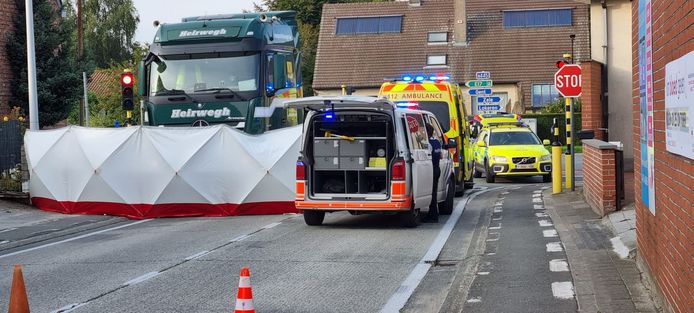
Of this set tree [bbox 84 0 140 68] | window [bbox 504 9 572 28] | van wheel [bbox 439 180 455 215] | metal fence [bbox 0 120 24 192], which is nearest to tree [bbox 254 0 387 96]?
tree [bbox 84 0 140 68]

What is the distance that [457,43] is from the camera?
60000mm

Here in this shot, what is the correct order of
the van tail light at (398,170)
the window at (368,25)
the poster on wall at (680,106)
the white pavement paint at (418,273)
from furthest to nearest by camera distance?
the window at (368,25) → the van tail light at (398,170) → the white pavement paint at (418,273) → the poster on wall at (680,106)

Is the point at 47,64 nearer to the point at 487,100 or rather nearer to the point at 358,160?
the point at 487,100

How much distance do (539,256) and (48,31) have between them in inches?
1151

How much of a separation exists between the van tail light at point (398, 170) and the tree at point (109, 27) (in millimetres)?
65507

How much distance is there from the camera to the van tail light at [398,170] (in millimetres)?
15180

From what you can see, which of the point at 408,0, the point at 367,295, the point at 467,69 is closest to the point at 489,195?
the point at 367,295

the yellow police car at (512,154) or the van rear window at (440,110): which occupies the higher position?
the van rear window at (440,110)

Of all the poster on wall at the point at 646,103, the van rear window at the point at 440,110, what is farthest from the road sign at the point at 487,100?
the poster on wall at the point at 646,103

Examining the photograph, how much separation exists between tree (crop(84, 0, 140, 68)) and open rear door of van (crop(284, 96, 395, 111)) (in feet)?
213

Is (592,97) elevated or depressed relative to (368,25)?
depressed

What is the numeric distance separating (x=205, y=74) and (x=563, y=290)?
12.4m

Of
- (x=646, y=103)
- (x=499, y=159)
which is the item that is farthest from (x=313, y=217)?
(x=499, y=159)

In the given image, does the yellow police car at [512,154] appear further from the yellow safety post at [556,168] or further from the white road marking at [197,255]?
the white road marking at [197,255]
